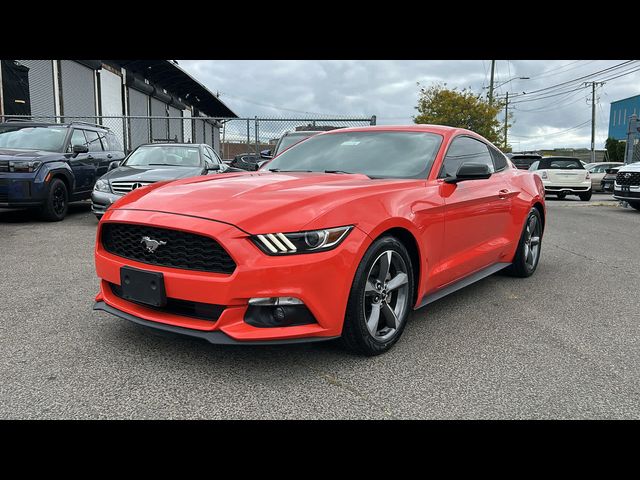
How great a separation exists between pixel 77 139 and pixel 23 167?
1.54 m

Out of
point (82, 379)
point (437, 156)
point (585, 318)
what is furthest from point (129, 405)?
point (585, 318)

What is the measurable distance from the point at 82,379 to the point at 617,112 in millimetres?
64158

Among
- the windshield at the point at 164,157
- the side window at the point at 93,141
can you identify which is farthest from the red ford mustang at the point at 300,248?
the side window at the point at 93,141

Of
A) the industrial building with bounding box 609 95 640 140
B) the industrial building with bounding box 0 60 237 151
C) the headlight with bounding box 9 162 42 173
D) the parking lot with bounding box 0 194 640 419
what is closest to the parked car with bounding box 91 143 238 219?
the headlight with bounding box 9 162 42 173

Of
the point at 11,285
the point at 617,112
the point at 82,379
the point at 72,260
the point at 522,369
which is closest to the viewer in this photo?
the point at 82,379

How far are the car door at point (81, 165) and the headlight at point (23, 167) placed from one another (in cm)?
88

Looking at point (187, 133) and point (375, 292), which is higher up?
point (187, 133)

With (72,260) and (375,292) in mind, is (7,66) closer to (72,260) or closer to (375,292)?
(72,260)

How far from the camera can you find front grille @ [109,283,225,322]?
9.20 feet

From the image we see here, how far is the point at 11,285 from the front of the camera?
4.80m

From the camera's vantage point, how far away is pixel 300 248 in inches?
109

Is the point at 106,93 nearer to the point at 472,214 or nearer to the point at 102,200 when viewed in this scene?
the point at 102,200
